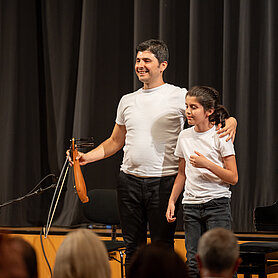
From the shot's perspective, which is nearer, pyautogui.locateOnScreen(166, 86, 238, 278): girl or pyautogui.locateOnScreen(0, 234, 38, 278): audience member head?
pyautogui.locateOnScreen(0, 234, 38, 278): audience member head

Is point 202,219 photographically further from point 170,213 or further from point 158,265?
point 158,265

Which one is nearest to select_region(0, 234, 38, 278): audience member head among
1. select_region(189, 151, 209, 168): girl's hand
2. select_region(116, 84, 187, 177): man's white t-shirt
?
select_region(189, 151, 209, 168): girl's hand

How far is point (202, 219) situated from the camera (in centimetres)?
285

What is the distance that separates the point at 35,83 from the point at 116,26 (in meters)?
1.02

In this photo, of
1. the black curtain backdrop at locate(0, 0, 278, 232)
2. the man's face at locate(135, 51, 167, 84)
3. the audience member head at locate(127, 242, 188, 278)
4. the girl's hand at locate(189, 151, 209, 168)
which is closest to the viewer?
the audience member head at locate(127, 242, 188, 278)

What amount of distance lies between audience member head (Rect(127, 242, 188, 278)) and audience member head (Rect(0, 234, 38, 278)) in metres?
0.22

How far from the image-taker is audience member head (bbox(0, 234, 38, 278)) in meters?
1.17

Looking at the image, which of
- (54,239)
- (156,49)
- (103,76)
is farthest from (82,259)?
(103,76)

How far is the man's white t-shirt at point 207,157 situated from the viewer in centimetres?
286

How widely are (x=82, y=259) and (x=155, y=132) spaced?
1.77 meters

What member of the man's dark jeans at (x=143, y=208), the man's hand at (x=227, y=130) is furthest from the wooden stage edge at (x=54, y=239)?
the man's hand at (x=227, y=130)

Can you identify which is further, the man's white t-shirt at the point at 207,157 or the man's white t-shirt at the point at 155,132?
the man's white t-shirt at the point at 155,132

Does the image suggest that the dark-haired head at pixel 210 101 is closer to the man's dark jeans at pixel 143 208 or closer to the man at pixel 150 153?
the man at pixel 150 153

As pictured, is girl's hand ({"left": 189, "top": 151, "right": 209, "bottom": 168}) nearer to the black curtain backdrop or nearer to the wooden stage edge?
the wooden stage edge
